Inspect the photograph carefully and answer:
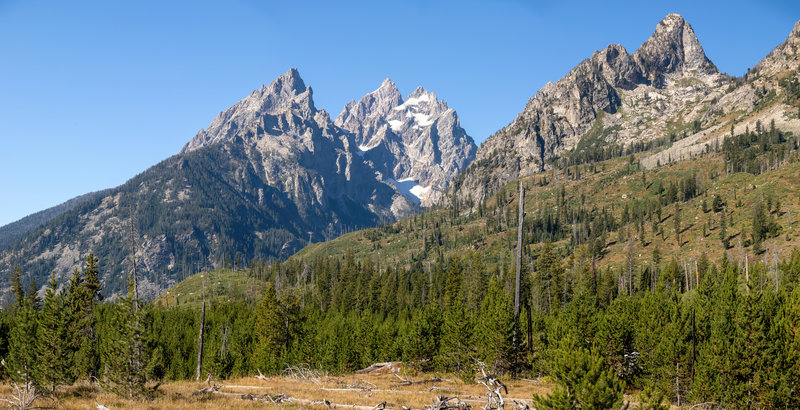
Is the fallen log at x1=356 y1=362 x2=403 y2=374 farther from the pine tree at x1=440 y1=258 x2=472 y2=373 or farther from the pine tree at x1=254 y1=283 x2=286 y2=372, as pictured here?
the pine tree at x1=254 y1=283 x2=286 y2=372

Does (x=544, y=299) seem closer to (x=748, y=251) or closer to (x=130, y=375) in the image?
(x=748, y=251)

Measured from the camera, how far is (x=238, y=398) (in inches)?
1127

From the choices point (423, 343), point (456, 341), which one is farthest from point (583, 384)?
point (423, 343)

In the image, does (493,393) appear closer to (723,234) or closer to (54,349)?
(54,349)

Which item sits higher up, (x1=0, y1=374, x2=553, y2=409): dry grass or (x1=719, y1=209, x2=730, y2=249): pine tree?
(x1=719, y1=209, x2=730, y2=249): pine tree

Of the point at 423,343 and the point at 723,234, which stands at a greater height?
the point at 723,234

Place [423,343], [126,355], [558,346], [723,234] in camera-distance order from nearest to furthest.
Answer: [126,355] < [558,346] < [423,343] < [723,234]

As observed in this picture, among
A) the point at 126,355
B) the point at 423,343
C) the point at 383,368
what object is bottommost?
the point at 383,368

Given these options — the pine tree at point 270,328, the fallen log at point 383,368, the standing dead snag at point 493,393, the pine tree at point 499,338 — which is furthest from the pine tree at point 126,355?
the pine tree at point 270,328

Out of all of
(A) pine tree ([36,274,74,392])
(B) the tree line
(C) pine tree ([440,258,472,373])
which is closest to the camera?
(B) the tree line

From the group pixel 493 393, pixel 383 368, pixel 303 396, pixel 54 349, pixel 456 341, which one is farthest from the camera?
pixel 383 368

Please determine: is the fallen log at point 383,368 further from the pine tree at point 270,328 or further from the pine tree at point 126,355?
the pine tree at point 270,328

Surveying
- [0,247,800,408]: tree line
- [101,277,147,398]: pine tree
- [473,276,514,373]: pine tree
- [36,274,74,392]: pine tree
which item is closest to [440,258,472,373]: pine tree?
[0,247,800,408]: tree line

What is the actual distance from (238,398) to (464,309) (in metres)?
27.6
